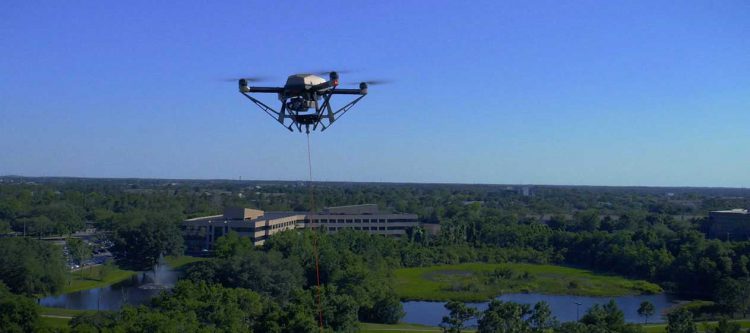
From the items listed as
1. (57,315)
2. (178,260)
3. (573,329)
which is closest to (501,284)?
(573,329)

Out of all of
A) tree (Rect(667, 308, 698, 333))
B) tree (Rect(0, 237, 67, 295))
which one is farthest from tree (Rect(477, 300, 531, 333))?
tree (Rect(0, 237, 67, 295))

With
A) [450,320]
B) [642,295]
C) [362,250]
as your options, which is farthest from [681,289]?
[450,320]

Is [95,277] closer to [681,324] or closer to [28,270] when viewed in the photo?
[28,270]

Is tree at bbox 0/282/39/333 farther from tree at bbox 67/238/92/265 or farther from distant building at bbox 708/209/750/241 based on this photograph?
distant building at bbox 708/209/750/241

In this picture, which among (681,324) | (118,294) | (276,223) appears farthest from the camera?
(276,223)

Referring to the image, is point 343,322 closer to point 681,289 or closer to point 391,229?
point 681,289

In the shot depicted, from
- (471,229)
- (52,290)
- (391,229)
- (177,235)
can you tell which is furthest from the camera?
(391,229)

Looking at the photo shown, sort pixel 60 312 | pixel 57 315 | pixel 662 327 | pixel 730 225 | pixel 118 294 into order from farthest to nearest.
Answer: pixel 730 225 < pixel 118 294 < pixel 60 312 < pixel 57 315 < pixel 662 327
